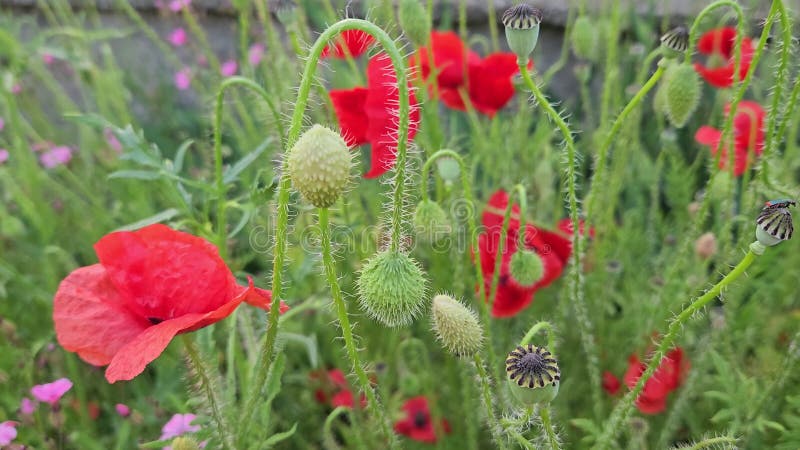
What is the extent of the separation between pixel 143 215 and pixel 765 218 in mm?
1084

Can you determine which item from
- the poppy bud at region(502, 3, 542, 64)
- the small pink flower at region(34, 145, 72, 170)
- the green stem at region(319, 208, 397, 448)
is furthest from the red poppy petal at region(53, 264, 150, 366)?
the small pink flower at region(34, 145, 72, 170)

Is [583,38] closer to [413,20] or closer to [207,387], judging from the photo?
[413,20]

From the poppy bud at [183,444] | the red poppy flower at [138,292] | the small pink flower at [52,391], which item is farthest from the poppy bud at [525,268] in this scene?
the small pink flower at [52,391]

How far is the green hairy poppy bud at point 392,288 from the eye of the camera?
2.16ft

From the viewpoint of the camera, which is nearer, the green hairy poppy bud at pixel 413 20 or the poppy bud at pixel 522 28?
the poppy bud at pixel 522 28

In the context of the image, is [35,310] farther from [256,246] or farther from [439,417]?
[439,417]

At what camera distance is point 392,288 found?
0.65m

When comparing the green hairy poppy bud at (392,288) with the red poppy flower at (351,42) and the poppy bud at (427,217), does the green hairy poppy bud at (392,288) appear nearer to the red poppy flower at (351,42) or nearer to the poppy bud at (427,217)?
the poppy bud at (427,217)

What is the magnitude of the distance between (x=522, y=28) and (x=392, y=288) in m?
0.27

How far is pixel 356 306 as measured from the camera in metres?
1.16

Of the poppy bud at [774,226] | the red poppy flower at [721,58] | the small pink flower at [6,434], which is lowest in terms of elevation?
the small pink flower at [6,434]

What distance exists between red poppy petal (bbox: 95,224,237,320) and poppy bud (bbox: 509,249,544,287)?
0.33 metres

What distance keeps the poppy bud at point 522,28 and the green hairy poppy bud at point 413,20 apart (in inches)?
10.4

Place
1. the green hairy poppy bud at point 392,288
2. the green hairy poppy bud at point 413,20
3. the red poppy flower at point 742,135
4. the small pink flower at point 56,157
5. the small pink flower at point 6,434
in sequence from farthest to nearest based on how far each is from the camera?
the small pink flower at point 56,157 < the red poppy flower at point 742,135 < the green hairy poppy bud at point 413,20 < the small pink flower at point 6,434 < the green hairy poppy bud at point 392,288
